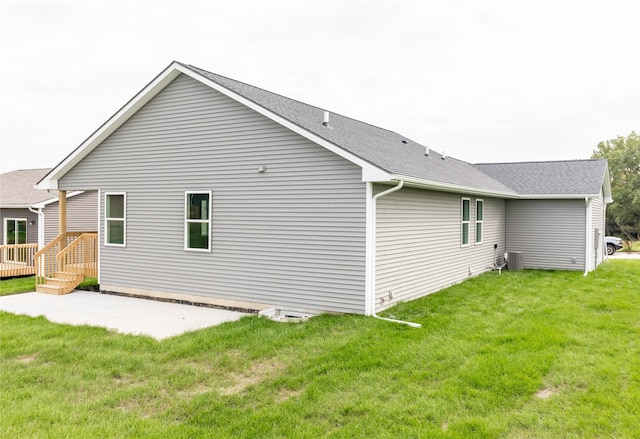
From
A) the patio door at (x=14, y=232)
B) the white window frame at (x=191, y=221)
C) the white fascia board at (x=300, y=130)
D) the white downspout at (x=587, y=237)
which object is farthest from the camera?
the patio door at (x=14, y=232)

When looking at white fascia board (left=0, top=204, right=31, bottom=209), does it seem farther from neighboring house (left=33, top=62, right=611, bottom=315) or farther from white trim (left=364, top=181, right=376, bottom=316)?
white trim (left=364, top=181, right=376, bottom=316)

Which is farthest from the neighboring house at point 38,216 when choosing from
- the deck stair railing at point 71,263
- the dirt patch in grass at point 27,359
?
the dirt patch in grass at point 27,359

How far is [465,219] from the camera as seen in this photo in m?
12.2

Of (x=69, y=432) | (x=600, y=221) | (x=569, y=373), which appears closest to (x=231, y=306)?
(x=69, y=432)

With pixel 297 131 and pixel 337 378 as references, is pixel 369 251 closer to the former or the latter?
pixel 297 131

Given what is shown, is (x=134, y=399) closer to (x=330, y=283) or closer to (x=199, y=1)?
(x=330, y=283)

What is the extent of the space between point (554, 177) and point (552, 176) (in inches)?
7.4

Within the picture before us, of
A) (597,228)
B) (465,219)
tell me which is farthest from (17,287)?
(597,228)

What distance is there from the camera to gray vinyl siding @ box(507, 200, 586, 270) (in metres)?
14.2

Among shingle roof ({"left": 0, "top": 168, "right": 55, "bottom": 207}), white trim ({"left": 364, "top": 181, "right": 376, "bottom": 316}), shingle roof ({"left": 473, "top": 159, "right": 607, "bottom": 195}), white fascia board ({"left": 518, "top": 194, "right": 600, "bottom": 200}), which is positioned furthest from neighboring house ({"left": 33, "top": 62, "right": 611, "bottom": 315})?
shingle roof ({"left": 0, "top": 168, "right": 55, "bottom": 207})

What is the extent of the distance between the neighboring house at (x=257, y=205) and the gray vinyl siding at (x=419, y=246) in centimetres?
4

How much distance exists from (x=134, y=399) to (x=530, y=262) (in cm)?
1384

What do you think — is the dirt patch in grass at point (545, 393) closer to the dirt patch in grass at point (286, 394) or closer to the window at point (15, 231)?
the dirt patch in grass at point (286, 394)

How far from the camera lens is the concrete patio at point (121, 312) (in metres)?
7.45
